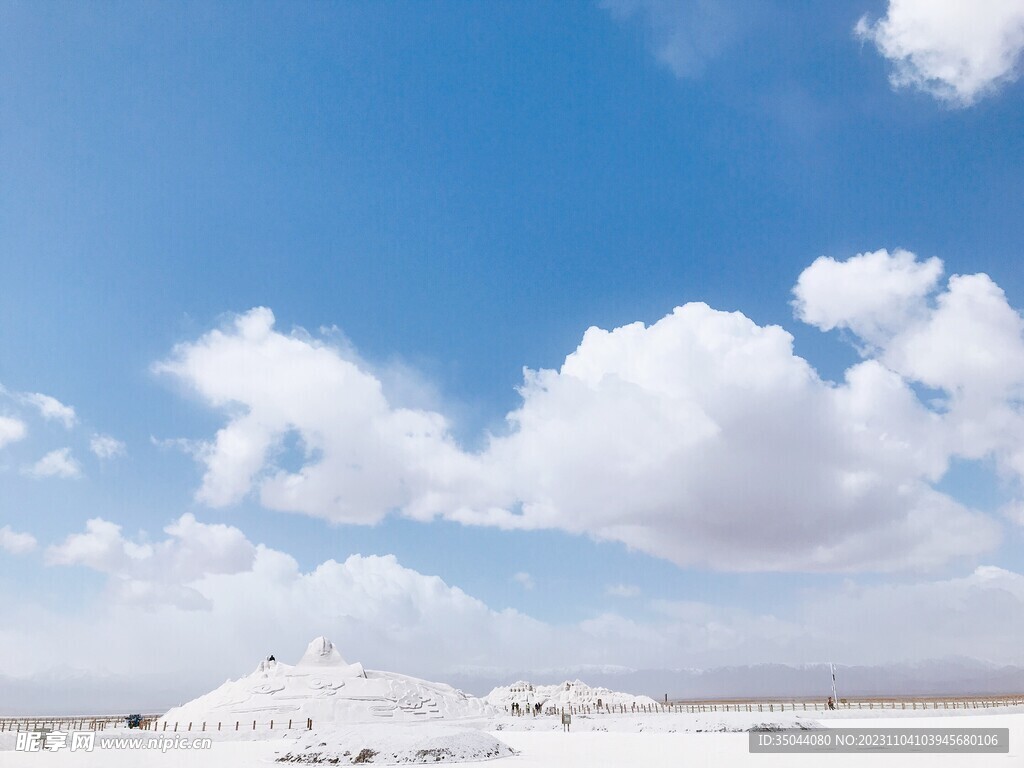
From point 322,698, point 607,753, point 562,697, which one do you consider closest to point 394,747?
point 607,753

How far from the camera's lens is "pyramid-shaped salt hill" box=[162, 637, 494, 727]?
233ft

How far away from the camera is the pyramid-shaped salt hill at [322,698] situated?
233 ft

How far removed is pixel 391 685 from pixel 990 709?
62738 millimetres

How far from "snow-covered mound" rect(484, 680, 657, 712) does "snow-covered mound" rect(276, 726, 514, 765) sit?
56.2 meters

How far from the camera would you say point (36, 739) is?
40594mm

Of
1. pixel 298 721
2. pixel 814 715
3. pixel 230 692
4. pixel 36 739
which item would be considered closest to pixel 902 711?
pixel 814 715

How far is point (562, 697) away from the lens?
337 ft

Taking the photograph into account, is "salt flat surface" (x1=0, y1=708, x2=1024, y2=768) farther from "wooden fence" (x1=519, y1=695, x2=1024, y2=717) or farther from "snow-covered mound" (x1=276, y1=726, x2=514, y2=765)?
"wooden fence" (x1=519, y1=695, x2=1024, y2=717)

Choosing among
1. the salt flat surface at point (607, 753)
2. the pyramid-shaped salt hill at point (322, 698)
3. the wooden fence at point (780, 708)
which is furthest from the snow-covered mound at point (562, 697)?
the salt flat surface at point (607, 753)

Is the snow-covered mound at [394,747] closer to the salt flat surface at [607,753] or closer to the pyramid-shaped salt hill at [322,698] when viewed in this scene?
the salt flat surface at [607,753]

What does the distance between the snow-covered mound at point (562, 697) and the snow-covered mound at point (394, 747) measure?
56.2 m

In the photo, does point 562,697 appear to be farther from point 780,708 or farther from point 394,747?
point 394,747

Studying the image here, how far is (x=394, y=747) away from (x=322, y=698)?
4345 cm

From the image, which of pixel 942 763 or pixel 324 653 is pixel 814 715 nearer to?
pixel 942 763
